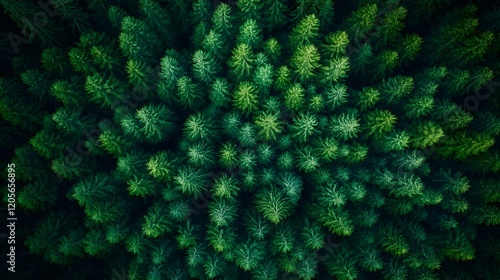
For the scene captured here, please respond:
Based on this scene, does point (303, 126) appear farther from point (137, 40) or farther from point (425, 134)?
point (137, 40)

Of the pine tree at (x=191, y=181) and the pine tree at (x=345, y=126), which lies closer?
the pine tree at (x=191, y=181)

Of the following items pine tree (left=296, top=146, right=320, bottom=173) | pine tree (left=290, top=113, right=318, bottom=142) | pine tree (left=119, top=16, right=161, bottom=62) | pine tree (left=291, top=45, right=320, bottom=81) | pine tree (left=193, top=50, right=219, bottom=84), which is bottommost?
pine tree (left=296, top=146, right=320, bottom=173)

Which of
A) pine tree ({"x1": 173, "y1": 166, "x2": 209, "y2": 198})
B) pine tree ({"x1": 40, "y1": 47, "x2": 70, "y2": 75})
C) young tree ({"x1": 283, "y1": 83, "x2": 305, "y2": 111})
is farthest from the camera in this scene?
pine tree ({"x1": 40, "y1": 47, "x2": 70, "y2": 75})

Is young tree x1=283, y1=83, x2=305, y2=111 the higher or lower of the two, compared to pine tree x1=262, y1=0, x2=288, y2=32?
lower

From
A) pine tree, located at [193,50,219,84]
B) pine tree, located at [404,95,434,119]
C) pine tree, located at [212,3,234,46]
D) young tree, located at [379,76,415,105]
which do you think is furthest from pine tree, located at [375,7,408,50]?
pine tree, located at [193,50,219,84]

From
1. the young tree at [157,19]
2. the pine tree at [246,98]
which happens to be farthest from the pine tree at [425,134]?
the young tree at [157,19]

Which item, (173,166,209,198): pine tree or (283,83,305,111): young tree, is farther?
(283,83,305,111): young tree

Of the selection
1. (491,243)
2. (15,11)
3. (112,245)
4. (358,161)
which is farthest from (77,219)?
(491,243)

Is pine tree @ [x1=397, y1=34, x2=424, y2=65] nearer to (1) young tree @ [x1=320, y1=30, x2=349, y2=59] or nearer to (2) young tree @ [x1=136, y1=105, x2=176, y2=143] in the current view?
(1) young tree @ [x1=320, y1=30, x2=349, y2=59]

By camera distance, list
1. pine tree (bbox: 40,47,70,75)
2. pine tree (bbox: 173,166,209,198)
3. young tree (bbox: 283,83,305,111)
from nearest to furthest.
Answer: pine tree (bbox: 173,166,209,198) < young tree (bbox: 283,83,305,111) < pine tree (bbox: 40,47,70,75)

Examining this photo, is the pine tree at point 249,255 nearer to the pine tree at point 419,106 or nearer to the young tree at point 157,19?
the pine tree at point 419,106
